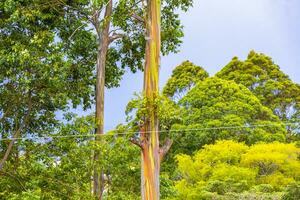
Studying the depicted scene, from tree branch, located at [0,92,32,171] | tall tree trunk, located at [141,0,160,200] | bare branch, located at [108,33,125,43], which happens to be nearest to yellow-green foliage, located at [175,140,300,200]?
bare branch, located at [108,33,125,43]

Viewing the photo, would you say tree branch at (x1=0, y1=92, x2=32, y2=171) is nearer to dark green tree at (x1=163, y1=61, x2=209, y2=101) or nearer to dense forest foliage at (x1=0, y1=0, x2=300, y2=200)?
dense forest foliage at (x1=0, y1=0, x2=300, y2=200)

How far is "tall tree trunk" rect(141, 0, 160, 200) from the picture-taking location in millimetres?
7582

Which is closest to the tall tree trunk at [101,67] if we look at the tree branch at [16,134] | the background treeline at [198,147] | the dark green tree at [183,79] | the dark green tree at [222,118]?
the background treeline at [198,147]

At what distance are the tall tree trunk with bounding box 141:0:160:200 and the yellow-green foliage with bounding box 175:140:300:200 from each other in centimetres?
714

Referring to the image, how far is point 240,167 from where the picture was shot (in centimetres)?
1534

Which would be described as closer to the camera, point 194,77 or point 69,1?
point 69,1

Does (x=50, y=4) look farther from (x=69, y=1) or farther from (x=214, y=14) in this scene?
(x=214, y=14)

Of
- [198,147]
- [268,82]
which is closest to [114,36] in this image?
[198,147]

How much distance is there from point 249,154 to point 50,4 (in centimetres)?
874

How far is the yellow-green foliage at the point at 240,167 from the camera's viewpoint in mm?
14930

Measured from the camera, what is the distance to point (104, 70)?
9.15m

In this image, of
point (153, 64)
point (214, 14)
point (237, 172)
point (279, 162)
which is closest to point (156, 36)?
point (153, 64)

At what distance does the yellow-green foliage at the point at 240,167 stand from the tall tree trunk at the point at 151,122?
7.14 m

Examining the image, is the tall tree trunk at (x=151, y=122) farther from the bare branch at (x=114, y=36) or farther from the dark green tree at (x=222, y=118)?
the dark green tree at (x=222, y=118)
